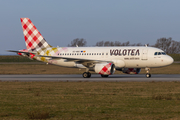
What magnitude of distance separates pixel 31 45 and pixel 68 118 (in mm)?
28799

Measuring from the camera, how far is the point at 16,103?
13672 mm

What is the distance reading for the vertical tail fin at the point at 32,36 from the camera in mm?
37562

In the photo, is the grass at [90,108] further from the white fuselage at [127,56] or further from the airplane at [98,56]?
the white fuselage at [127,56]

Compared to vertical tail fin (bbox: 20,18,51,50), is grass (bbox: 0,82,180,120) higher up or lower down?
lower down

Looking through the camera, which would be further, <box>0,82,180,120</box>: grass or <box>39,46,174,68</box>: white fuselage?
<box>39,46,174,68</box>: white fuselage

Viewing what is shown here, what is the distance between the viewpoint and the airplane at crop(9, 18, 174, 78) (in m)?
32.2

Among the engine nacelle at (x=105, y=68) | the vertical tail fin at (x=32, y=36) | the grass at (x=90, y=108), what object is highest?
the vertical tail fin at (x=32, y=36)

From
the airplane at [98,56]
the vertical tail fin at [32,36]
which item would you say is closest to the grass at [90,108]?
the airplane at [98,56]

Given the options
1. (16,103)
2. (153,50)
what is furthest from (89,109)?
(153,50)

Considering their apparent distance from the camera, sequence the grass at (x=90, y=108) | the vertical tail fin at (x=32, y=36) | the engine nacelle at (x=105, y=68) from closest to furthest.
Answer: the grass at (x=90, y=108), the engine nacelle at (x=105, y=68), the vertical tail fin at (x=32, y=36)

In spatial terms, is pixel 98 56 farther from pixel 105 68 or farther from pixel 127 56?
pixel 127 56

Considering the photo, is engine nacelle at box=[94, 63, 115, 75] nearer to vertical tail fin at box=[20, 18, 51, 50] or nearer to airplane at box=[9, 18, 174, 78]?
airplane at box=[9, 18, 174, 78]

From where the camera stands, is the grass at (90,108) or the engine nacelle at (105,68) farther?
the engine nacelle at (105,68)

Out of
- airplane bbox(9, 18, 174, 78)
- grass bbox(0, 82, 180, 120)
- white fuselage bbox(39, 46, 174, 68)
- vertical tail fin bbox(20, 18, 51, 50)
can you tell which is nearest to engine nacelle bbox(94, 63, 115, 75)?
airplane bbox(9, 18, 174, 78)
